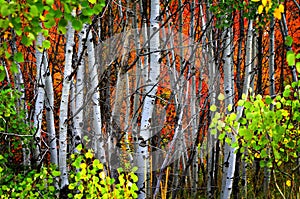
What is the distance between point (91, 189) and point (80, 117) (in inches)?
45.4

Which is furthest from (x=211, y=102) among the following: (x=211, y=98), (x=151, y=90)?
(x=151, y=90)

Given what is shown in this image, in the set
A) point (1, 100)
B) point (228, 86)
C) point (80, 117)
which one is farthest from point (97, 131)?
point (228, 86)

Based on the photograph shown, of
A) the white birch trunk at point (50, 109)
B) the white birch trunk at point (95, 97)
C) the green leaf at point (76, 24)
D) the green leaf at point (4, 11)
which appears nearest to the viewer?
the green leaf at point (4, 11)

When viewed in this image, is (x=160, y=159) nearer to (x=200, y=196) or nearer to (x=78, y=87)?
(x=200, y=196)

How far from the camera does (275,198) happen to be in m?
5.73

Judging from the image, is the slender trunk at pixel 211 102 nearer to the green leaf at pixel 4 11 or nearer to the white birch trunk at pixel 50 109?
the white birch trunk at pixel 50 109

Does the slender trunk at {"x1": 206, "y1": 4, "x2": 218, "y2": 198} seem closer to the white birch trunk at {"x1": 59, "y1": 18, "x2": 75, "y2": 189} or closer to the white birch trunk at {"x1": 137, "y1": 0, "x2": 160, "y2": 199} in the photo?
the white birch trunk at {"x1": 137, "y1": 0, "x2": 160, "y2": 199}

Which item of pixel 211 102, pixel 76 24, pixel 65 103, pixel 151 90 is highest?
pixel 76 24

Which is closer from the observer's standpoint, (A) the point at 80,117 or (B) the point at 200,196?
(A) the point at 80,117

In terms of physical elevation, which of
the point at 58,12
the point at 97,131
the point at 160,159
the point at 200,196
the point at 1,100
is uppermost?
the point at 58,12

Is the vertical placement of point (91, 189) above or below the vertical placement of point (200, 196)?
above

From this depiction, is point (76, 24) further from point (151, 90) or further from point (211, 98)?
point (211, 98)

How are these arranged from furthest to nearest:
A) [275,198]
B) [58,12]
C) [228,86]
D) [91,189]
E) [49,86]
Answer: [275,198] < [228,86] < [49,86] < [91,189] < [58,12]

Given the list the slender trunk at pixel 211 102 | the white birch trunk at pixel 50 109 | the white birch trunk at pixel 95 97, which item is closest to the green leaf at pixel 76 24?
the white birch trunk at pixel 95 97
